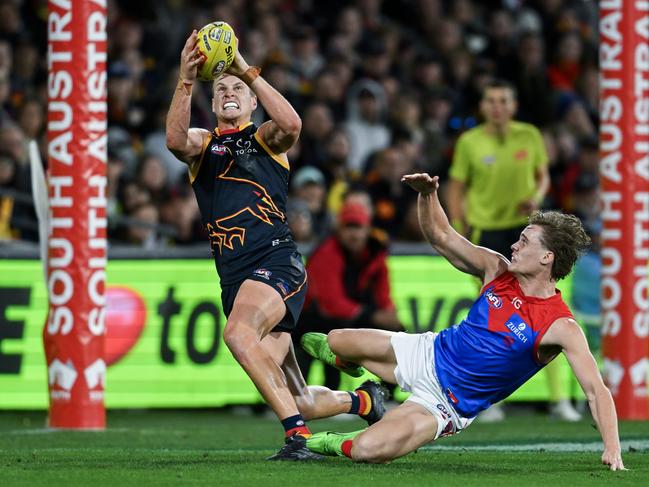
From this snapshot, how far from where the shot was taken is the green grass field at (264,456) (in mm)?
7340

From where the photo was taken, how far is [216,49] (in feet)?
27.7

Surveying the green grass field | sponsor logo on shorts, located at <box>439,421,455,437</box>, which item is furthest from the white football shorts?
the green grass field

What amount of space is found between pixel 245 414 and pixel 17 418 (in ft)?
7.01

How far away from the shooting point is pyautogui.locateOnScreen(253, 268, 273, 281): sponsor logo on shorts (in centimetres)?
852

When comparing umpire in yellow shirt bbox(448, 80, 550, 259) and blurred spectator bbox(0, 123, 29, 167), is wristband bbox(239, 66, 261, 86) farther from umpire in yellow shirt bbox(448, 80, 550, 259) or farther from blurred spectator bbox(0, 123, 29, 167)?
blurred spectator bbox(0, 123, 29, 167)

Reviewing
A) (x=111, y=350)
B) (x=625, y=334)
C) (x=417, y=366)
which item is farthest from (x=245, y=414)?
(x=417, y=366)

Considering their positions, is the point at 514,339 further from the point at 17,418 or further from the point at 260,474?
the point at 17,418

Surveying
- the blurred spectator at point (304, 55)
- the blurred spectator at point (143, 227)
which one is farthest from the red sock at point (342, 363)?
the blurred spectator at point (304, 55)

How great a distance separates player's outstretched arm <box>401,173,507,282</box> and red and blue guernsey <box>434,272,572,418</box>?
12 centimetres

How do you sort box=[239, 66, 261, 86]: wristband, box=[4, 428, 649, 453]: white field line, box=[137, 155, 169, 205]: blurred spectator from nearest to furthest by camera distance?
box=[239, 66, 261, 86]: wristband < box=[4, 428, 649, 453]: white field line < box=[137, 155, 169, 205]: blurred spectator

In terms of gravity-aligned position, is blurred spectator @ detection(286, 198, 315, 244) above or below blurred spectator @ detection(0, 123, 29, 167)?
below

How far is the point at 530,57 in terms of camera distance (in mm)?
19250

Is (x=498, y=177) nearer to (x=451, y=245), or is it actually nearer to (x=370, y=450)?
(x=451, y=245)

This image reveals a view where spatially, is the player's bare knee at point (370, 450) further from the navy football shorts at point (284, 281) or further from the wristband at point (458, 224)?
the wristband at point (458, 224)
